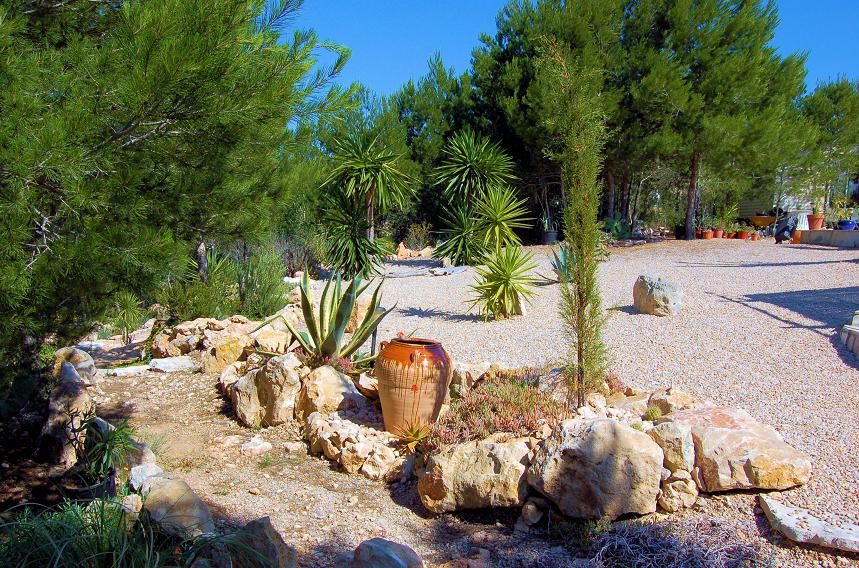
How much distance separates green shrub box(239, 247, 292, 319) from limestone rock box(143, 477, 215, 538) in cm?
606

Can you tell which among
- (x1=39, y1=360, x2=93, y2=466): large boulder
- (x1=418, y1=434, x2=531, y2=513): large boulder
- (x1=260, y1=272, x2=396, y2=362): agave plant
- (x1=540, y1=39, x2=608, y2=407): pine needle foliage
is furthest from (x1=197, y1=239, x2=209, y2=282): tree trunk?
(x1=418, y1=434, x2=531, y2=513): large boulder

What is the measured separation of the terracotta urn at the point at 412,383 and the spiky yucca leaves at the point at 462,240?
9920 mm

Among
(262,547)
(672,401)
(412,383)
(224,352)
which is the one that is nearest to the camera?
(262,547)

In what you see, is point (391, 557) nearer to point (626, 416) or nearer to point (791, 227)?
point (626, 416)

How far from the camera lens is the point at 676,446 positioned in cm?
349

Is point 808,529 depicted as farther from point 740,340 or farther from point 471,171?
point 471,171

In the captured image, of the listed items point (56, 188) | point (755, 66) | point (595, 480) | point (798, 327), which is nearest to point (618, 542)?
point (595, 480)

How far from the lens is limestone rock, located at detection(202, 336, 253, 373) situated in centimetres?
645

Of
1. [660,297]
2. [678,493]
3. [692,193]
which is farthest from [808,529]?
[692,193]

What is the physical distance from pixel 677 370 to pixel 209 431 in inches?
156

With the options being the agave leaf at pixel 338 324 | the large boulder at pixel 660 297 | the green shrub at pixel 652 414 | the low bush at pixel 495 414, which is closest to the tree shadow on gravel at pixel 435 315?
the large boulder at pixel 660 297

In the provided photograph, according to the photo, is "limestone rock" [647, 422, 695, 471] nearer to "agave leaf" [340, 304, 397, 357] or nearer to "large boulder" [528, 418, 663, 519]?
"large boulder" [528, 418, 663, 519]

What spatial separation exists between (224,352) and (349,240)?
692 cm

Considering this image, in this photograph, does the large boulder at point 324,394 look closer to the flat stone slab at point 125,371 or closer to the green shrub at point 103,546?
the flat stone slab at point 125,371
